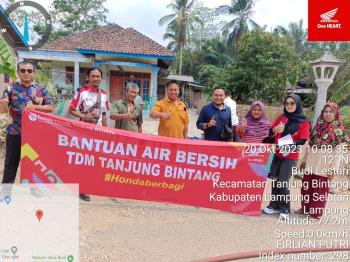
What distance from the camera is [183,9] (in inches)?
1201

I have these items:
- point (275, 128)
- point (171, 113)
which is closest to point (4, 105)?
point (171, 113)

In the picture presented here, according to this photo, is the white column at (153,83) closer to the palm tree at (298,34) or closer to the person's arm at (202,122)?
the person's arm at (202,122)

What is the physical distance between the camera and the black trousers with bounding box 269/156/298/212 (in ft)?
12.8

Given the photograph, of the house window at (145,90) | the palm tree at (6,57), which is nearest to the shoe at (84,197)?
the palm tree at (6,57)

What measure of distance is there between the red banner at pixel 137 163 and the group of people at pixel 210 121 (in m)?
0.20

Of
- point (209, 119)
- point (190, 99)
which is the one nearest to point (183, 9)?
point (190, 99)

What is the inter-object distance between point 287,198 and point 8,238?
298 cm

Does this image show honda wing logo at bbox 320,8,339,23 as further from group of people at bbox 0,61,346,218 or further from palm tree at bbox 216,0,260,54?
palm tree at bbox 216,0,260,54

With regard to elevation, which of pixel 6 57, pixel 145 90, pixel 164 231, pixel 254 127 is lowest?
pixel 164 231

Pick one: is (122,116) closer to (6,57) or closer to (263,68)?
(6,57)

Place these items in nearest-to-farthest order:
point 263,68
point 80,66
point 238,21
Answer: point 263,68 → point 80,66 → point 238,21

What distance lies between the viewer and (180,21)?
97.7 feet

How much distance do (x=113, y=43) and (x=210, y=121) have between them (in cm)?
1491

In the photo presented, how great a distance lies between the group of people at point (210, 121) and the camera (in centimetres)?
365
